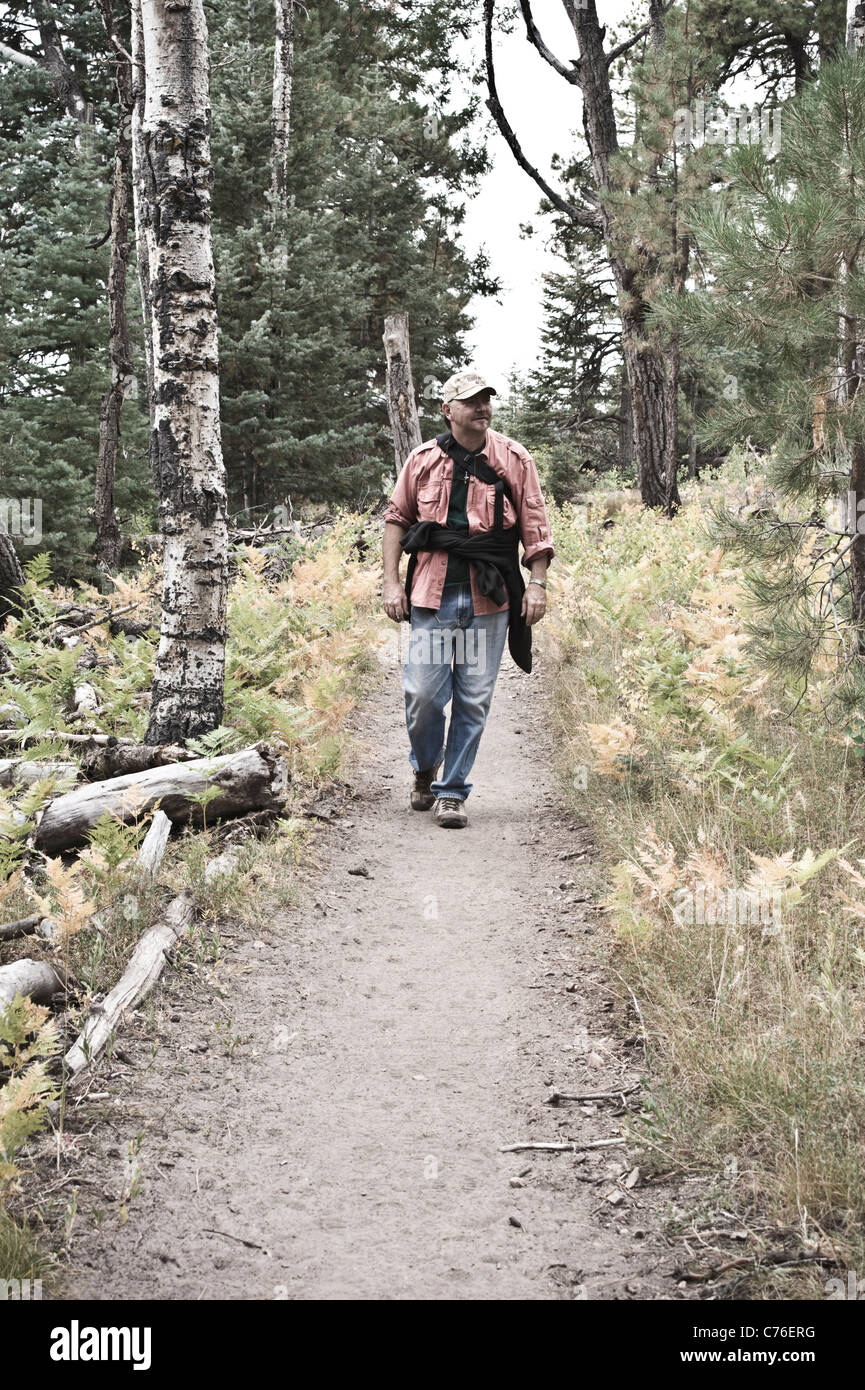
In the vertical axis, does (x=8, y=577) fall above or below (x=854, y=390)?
below

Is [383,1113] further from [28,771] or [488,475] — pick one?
[488,475]

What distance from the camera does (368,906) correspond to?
5.37m

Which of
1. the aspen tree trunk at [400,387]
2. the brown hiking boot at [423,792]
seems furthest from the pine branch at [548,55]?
the brown hiking boot at [423,792]

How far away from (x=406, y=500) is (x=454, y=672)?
110 cm

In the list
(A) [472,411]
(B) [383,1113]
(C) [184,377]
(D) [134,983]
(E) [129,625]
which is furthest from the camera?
(E) [129,625]

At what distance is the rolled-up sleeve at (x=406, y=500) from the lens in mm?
6301

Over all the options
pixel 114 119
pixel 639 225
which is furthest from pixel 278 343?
pixel 114 119

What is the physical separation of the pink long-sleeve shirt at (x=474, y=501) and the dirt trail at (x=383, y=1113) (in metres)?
1.71

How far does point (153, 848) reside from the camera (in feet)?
16.0

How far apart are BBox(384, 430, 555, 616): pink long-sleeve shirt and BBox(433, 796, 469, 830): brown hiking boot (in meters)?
1.23

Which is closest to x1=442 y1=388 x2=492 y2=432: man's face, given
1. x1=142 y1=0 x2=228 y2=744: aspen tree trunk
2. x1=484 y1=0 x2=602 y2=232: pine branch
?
x1=142 y1=0 x2=228 y2=744: aspen tree trunk

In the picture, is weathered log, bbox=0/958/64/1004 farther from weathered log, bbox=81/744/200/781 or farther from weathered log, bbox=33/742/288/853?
weathered log, bbox=81/744/200/781

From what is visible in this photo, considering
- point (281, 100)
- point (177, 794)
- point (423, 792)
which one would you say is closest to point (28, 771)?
point (177, 794)

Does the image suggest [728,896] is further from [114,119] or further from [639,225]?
[114,119]
